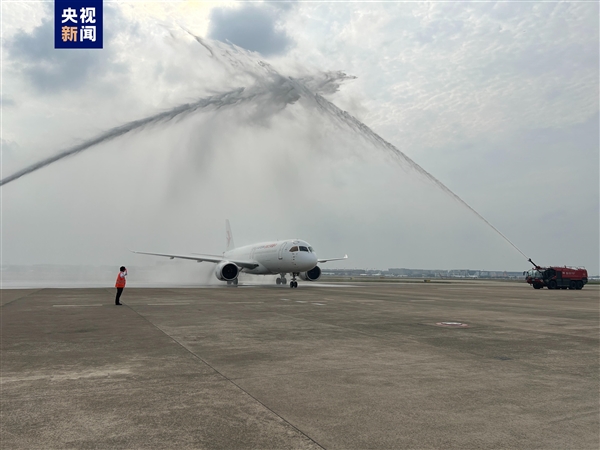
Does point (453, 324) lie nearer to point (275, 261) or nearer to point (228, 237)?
point (275, 261)

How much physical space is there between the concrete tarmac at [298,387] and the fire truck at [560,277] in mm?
37763

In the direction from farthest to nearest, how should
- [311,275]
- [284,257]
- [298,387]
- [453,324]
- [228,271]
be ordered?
[311,275], [228,271], [284,257], [453,324], [298,387]

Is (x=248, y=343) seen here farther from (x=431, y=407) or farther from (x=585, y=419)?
(x=585, y=419)

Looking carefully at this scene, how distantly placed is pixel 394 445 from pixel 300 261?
31.9m

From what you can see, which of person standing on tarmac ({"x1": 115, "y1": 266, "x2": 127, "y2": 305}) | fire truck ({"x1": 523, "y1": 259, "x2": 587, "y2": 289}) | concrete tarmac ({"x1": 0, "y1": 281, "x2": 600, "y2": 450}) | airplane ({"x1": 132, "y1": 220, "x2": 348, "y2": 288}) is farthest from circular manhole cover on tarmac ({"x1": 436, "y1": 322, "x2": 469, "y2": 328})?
fire truck ({"x1": 523, "y1": 259, "x2": 587, "y2": 289})

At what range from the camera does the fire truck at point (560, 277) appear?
44688 millimetres

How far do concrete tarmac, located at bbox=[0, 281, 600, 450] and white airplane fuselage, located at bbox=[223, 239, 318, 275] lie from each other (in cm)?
2389

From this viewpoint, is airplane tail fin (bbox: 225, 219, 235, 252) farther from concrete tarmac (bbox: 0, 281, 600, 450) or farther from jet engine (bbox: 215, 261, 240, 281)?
concrete tarmac (bbox: 0, 281, 600, 450)

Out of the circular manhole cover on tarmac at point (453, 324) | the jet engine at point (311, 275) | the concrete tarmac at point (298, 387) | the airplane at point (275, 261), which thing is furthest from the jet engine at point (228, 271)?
the circular manhole cover on tarmac at point (453, 324)

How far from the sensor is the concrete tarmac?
172 inches

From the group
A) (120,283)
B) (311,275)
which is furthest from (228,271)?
Result: (120,283)

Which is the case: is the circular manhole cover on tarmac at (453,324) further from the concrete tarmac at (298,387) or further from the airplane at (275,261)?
the airplane at (275,261)

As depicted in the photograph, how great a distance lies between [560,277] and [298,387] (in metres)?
46.9

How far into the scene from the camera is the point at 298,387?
6.12 meters
